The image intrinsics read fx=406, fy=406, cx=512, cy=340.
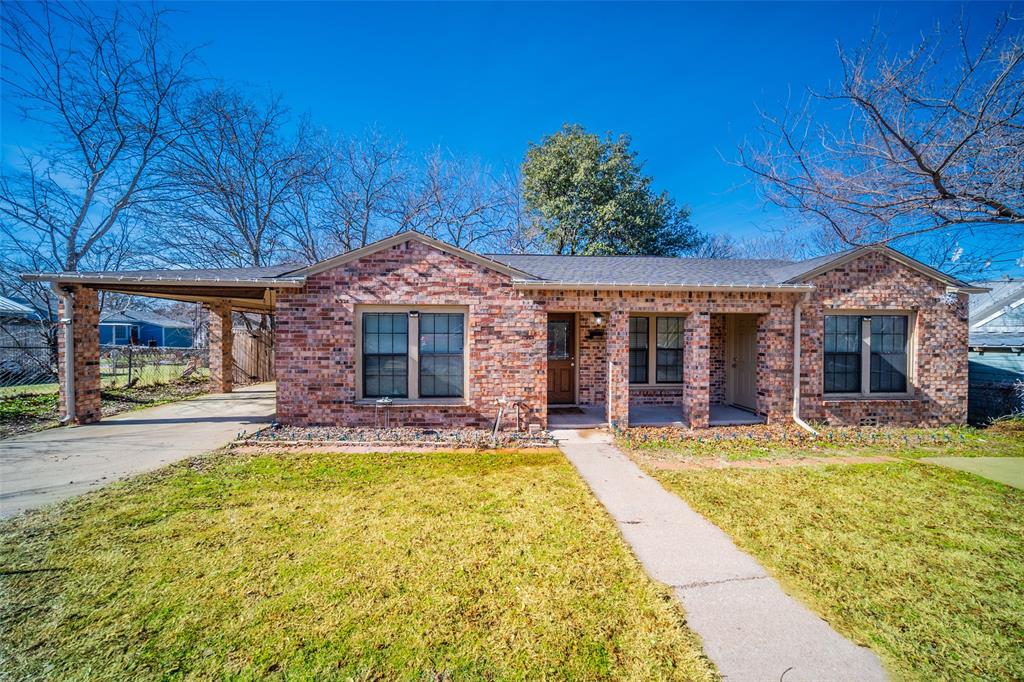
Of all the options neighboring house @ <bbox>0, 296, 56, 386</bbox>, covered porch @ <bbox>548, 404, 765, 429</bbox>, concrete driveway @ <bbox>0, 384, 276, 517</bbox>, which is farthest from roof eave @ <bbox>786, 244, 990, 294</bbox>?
neighboring house @ <bbox>0, 296, 56, 386</bbox>

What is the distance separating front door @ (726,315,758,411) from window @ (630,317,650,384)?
7.18ft

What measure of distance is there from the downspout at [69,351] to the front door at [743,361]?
14.0m

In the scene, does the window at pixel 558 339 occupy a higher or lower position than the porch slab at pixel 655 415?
higher

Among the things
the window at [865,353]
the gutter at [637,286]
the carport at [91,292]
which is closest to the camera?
the carport at [91,292]

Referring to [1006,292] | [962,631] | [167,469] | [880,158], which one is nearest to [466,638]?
[962,631]

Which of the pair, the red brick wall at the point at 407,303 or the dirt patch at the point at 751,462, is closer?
the dirt patch at the point at 751,462

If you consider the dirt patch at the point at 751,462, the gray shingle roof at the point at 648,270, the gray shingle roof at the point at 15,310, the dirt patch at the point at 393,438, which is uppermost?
the gray shingle roof at the point at 648,270

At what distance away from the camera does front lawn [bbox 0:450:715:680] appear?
2301 mm

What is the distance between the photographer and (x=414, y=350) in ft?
25.8

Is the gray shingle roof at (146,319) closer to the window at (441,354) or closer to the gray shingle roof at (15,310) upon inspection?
the gray shingle roof at (15,310)

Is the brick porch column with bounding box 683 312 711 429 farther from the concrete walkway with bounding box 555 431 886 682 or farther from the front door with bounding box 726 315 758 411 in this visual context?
the concrete walkway with bounding box 555 431 886 682

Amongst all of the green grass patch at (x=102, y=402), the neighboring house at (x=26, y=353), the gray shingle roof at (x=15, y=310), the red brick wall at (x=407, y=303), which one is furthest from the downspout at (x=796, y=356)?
the gray shingle roof at (x=15, y=310)

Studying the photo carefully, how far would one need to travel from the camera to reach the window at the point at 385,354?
25.8 ft

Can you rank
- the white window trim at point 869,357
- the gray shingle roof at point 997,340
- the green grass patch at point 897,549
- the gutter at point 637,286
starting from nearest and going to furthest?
the green grass patch at point 897,549, the gutter at point 637,286, the white window trim at point 869,357, the gray shingle roof at point 997,340
